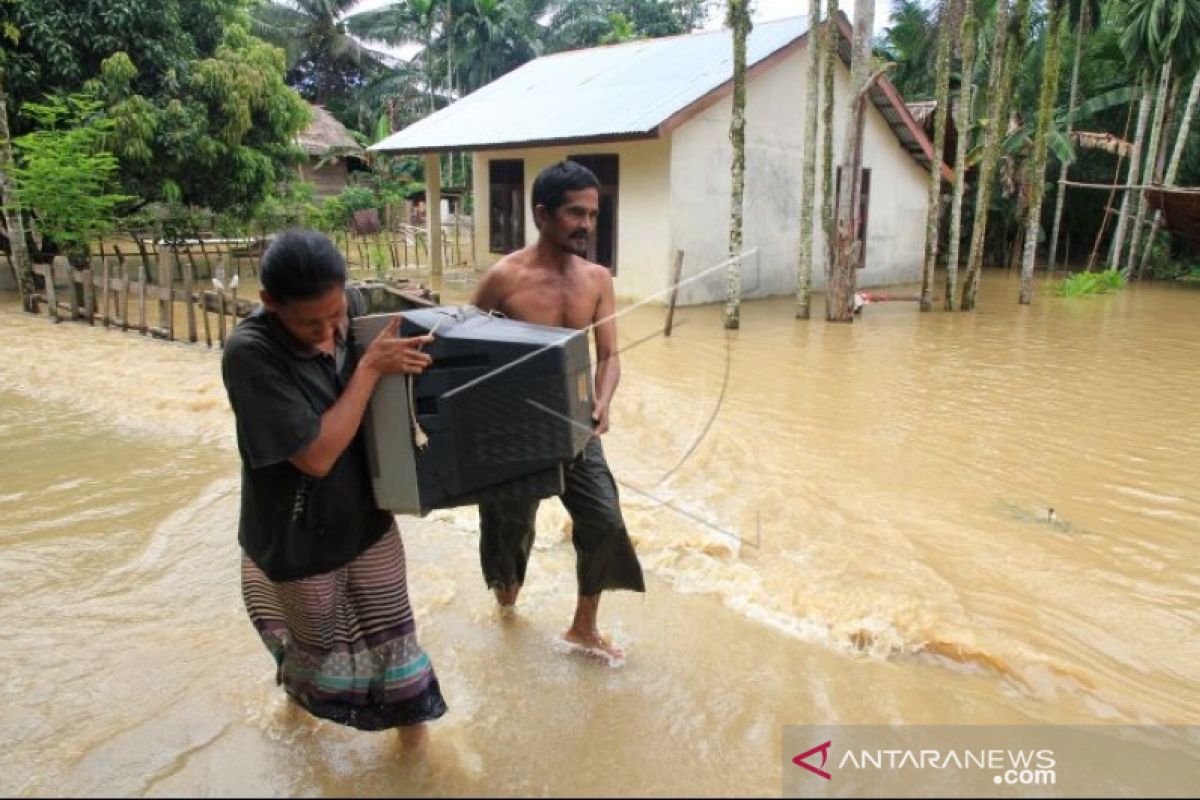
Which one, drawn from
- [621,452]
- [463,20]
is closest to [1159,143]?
[621,452]

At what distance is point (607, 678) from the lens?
2898 millimetres

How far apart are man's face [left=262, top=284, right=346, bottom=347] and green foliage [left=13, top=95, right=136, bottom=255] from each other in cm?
1101

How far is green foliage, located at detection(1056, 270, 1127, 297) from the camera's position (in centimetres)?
1543

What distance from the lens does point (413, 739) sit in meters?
2.33

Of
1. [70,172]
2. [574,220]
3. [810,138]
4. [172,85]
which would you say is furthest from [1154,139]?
[70,172]

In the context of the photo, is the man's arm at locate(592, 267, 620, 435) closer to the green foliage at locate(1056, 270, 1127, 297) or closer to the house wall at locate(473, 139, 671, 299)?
the house wall at locate(473, 139, 671, 299)

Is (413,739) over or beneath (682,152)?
beneath

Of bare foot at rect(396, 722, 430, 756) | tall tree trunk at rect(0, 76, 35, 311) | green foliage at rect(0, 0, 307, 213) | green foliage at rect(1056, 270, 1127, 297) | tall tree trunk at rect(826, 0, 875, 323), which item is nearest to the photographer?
bare foot at rect(396, 722, 430, 756)

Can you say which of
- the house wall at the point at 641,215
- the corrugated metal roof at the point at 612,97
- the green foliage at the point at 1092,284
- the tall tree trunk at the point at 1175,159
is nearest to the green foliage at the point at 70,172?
the corrugated metal roof at the point at 612,97

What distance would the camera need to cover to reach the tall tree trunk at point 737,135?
32.3 feet

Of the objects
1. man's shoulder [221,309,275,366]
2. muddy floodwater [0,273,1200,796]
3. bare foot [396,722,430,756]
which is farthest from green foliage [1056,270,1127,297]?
man's shoulder [221,309,275,366]

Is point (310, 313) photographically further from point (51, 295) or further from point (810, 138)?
point (51, 295)

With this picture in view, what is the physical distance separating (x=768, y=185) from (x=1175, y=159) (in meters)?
8.91

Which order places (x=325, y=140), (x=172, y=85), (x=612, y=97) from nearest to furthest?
1. (x=172, y=85)
2. (x=612, y=97)
3. (x=325, y=140)
